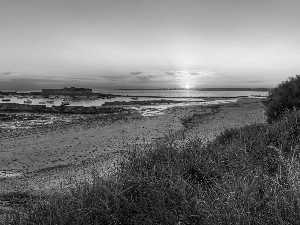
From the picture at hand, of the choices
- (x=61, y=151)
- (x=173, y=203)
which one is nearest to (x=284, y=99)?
(x=61, y=151)


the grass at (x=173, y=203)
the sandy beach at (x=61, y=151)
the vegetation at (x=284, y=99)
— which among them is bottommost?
the sandy beach at (x=61, y=151)

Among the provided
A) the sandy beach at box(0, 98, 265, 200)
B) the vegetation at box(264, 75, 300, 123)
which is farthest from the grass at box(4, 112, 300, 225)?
the vegetation at box(264, 75, 300, 123)

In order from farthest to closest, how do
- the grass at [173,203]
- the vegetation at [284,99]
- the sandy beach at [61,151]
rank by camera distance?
the vegetation at [284,99], the sandy beach at [61,151], the grass at [173,203]

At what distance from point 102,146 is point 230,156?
11060 mm

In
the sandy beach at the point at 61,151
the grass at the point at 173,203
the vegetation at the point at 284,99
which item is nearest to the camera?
the grass at the point at 173,203

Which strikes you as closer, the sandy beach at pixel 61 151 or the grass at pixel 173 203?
the grass at pixel 173 203

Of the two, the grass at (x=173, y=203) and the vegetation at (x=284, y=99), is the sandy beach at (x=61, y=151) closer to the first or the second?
the grass at (x=173, y=203)

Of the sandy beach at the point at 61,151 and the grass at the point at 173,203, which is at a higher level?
the grass at the point at 173,203

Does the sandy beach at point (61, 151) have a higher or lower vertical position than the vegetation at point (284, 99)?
lower

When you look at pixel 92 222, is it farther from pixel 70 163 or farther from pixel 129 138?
pixel 129 138

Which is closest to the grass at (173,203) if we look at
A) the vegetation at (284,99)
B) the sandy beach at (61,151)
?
the sandy beach at (61,151)

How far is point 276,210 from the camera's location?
4.50 metres

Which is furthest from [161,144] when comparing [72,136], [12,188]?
[72,136]

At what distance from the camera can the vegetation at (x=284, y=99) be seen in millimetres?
16594
